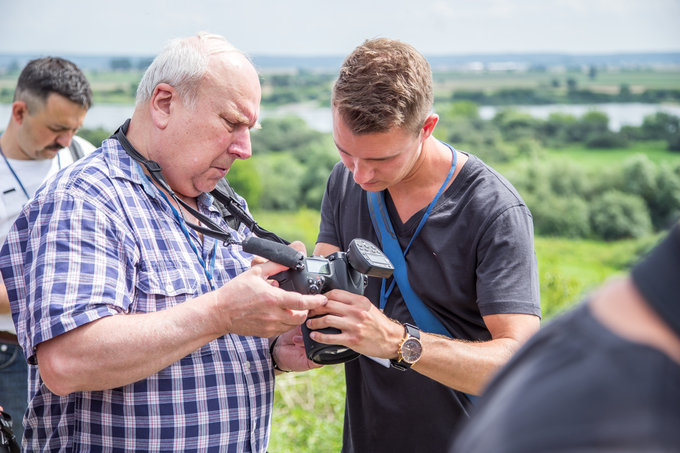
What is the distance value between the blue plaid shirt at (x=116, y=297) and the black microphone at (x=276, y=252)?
0.23 m

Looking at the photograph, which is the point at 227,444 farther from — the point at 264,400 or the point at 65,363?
the point at 65,363

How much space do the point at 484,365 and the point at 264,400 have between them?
736 mm

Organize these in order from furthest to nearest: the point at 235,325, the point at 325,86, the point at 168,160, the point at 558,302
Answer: the point at 325,86, the point at 558,302, the point at 168,160, the point at 235,325

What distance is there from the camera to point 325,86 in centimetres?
Answer: 981

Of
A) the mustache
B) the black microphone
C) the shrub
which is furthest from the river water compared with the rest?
the black microphone

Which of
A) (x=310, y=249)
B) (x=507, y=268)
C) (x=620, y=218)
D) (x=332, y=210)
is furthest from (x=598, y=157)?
(x=507, y=268)

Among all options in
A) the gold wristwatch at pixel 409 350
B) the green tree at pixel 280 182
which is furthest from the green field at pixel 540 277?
the gold wristwatch at pixel 409 350

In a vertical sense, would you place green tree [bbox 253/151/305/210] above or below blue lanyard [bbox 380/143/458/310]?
below

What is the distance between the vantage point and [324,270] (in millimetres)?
1961

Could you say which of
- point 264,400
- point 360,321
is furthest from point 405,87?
point 264,400

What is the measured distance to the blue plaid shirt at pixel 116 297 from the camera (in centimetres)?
170

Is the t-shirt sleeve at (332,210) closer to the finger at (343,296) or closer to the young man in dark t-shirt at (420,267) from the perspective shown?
the young man in dark t-shirt at (420,267)

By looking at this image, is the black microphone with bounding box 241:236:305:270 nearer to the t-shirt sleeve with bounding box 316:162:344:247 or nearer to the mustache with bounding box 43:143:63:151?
the t-shirt sleeve with bounding box 316:162:344:247

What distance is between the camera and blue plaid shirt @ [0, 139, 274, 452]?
5.57 feet
